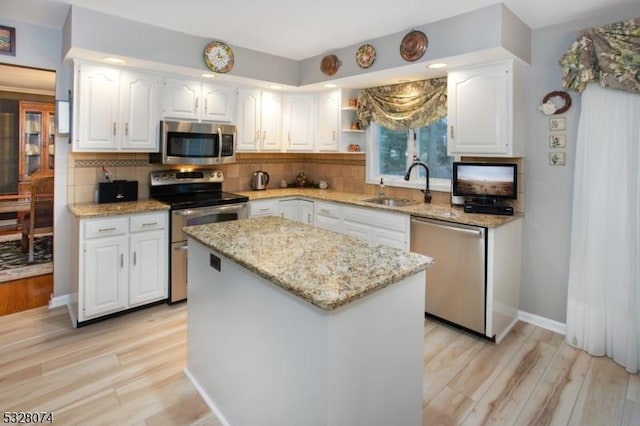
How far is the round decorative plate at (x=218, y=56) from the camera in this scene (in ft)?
11.5

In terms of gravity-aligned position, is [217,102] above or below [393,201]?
above

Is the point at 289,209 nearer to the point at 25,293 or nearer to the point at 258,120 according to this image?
the point at 258,120

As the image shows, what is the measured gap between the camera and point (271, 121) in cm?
446

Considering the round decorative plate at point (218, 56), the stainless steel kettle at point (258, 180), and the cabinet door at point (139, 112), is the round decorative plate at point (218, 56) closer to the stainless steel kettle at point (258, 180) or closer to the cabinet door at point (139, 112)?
the cabinet door at point (139, 112)

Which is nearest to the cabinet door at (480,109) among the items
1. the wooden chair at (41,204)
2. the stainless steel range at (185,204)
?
the stainless steel range at (185,204)

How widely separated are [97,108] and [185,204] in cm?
107

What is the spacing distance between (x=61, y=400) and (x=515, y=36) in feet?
12.5

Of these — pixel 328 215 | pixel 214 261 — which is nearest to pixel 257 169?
pixel 328 215

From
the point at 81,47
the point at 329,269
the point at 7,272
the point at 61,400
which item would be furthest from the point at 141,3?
the point at 7,272

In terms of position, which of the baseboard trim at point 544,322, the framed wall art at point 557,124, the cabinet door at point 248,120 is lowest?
the baseboard trim at point 544,322

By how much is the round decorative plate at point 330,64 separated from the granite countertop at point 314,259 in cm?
214

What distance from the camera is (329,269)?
1.58 m

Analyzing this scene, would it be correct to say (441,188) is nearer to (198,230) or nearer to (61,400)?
(198,230)

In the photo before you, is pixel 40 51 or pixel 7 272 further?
pixel 7 272
